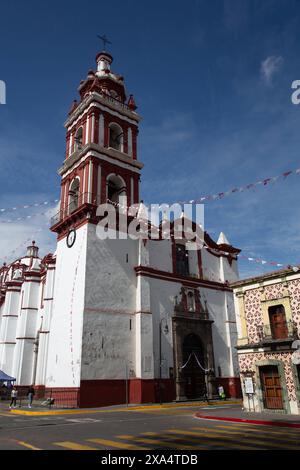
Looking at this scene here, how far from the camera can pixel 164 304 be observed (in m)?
29.2

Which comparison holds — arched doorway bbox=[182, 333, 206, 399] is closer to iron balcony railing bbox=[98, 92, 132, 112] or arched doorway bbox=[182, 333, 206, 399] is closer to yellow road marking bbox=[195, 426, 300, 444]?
yellow road marking bbox=[195, 426, 300, 444]

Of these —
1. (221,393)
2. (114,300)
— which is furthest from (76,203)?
(221,393)

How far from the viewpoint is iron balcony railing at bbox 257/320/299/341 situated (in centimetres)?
1875

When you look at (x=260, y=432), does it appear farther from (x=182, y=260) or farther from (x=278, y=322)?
(x=182, y=260)

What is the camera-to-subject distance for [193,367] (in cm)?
2916

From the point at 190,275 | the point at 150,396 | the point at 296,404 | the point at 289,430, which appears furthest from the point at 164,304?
the point at 289,430

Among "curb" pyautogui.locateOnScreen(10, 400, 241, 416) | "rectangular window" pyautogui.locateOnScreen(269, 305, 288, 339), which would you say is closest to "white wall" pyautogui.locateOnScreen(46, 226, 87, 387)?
"curb" pyautogui.locateOnScreen(10, 400, 241, 416)

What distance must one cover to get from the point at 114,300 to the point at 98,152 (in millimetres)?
11207

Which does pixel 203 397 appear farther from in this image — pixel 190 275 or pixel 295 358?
pixel 295 358

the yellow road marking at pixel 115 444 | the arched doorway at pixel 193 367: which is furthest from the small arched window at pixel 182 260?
the yellow road marking at pixel 115 444

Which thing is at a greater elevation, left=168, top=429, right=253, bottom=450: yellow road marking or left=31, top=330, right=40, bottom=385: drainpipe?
left=31, top=330, right=40, bottom=385: drainpipe

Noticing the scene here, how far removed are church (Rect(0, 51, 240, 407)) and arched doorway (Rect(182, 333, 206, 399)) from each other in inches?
2.9
